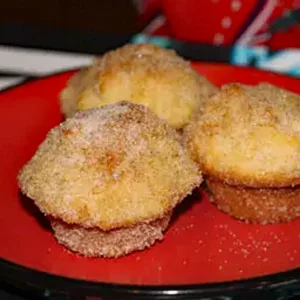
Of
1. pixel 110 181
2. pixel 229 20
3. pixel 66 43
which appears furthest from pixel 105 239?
pixel 229 20

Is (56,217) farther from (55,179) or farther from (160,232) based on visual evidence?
(160,232)

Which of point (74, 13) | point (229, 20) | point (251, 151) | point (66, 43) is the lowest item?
point (74, 13)

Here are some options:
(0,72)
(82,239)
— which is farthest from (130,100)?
(0,72)

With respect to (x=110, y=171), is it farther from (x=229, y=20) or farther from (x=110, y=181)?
(x=229, y=20)

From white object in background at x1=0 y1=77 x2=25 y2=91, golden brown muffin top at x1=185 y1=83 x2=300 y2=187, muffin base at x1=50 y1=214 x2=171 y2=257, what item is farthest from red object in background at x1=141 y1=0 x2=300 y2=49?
muffin base at x1=50 y1=214 x2=171 y2=257

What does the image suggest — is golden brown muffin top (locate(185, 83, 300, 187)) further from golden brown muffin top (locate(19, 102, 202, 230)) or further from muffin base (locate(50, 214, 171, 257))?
muffin base (locate(50, 214, 171, 257))

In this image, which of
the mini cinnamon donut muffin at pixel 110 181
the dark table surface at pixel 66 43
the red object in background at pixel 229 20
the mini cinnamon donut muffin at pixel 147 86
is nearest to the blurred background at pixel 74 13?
the red object in background at pixel 229 20

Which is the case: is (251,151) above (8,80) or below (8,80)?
above
